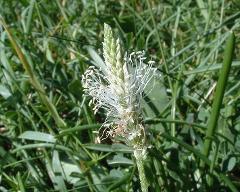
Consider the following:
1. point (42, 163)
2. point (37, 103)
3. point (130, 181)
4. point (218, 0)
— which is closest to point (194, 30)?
point (218, 0)

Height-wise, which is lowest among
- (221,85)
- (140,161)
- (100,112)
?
(100,112)

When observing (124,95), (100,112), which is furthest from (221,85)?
(100,112)

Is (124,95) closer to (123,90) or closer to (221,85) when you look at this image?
(123,90)

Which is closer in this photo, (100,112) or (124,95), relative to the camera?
(124,95)

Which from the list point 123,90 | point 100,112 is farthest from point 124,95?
point 100,112

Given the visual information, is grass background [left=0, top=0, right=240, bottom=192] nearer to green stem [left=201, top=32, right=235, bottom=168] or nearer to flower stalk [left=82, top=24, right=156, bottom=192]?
green stem [left=201, top=32, right=235, bottom=168]

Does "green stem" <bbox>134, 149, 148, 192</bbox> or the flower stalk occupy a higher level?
the flower stalk

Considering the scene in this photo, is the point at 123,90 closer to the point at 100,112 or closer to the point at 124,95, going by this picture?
the point at 124,95

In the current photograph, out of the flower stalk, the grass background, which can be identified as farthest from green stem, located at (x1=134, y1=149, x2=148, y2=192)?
the grass background

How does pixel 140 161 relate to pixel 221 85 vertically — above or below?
below
